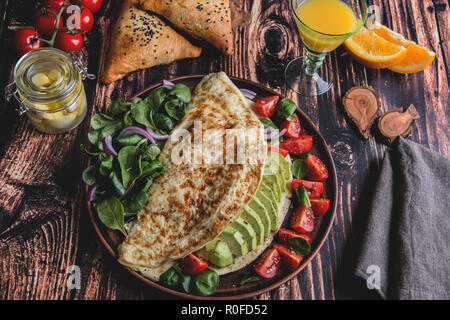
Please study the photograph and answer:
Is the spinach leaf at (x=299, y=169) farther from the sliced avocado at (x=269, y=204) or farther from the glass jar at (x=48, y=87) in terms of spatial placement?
the glass jar at (x=48, y=87)

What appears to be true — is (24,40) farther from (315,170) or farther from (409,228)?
(409,228)

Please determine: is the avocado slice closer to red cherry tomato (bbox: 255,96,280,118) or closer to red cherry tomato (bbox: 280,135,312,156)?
red cherry tomato (bbox: 280,135,312,156)

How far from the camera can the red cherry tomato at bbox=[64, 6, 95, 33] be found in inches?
157

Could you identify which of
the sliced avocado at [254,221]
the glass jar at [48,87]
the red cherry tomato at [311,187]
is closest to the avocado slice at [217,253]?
the sliced avocado at [254,221]

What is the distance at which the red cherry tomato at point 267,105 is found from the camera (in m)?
3.67

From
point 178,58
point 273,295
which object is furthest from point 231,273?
point 178,58

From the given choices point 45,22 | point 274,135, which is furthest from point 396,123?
point 45,22

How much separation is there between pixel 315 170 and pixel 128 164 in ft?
5.19

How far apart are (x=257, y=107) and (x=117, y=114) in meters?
1.25

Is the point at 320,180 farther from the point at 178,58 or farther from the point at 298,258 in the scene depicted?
the point at 178,58

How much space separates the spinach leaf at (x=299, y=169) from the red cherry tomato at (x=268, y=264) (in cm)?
71

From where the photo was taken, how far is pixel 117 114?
11.7 ft

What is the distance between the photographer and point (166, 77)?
4066 mm

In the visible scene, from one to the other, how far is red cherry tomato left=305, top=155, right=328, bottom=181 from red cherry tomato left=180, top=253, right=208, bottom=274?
1214 mm
